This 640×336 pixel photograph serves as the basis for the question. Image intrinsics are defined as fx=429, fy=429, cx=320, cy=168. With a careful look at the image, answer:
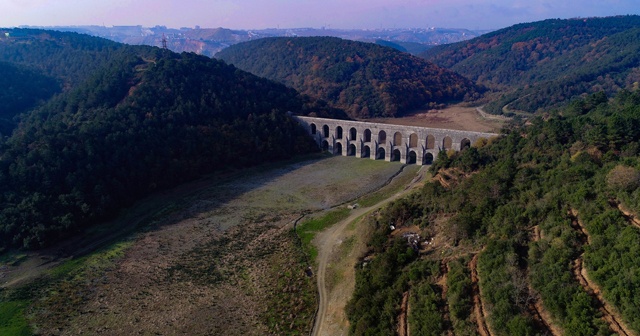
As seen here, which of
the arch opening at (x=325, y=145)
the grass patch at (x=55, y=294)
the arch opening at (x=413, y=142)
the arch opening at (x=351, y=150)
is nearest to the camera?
the grass patch at (x=55, y=294)

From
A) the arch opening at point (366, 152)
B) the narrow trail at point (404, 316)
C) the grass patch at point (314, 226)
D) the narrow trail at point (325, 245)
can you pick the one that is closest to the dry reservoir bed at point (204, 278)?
the narrow trail at point (325, 245)

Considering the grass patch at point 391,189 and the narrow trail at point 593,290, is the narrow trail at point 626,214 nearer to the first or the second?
the narrow trail at point 593,290

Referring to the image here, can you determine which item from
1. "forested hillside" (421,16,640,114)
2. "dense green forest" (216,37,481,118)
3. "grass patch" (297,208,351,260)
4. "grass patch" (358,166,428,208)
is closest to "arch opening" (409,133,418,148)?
"grass patch" (358,166,428,208)

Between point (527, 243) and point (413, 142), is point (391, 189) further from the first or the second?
point (527, 243)

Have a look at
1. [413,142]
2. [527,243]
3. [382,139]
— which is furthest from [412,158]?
[527,243]

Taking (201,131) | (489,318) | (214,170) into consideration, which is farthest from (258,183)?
(489,318)

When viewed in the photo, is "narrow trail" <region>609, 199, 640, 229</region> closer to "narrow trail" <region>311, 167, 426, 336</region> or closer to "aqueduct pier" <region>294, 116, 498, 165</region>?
"narrow trail" <region>311, 167, 426, 336</region>
